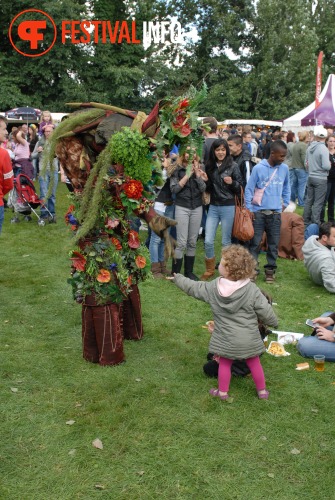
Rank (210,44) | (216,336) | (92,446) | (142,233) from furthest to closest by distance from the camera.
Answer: (210,44), (142,233), (216,336), (92,446)

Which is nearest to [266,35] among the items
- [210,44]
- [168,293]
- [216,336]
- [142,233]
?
[210,44]

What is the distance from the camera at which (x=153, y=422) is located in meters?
3.66

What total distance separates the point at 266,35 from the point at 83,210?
117 ft

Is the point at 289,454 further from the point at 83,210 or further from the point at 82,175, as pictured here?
the point at 82,175

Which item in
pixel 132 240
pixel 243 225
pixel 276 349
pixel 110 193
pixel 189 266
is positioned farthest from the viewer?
pixel 189 266

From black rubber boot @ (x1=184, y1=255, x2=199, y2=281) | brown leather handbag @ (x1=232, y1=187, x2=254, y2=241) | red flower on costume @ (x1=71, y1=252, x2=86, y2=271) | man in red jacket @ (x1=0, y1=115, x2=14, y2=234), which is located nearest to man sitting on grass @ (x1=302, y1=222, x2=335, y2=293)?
brown leather handbag @ (x1=232, y1=187, x2=254, y2=241)

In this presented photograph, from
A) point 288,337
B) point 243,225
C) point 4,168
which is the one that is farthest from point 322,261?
point 4,168

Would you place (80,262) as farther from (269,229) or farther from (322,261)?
(322,261)

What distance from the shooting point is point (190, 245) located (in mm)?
6801

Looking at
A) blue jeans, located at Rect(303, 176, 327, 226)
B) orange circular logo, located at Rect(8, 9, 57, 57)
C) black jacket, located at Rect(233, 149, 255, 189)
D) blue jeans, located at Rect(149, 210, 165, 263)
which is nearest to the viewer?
blue jeans, located at Rect(149, 210, 165, 263)

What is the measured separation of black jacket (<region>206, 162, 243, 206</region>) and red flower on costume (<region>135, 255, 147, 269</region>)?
2652 mm

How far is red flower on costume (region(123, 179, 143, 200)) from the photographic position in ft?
13.0

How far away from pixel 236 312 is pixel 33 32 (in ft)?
92.7

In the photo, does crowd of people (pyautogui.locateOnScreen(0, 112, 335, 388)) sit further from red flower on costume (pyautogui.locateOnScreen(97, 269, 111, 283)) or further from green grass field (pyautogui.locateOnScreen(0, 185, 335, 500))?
red flower on costume (pyautogui.locateOnScreen(97, 269, 111, 283))
